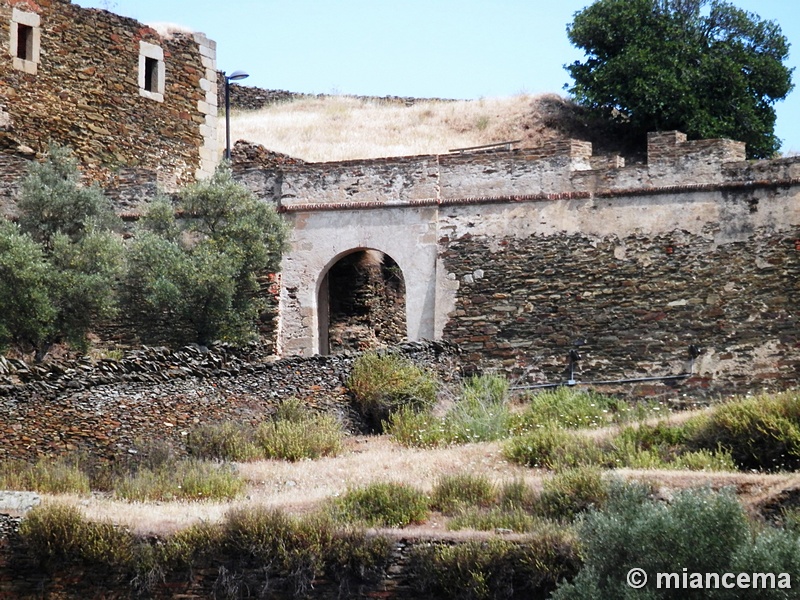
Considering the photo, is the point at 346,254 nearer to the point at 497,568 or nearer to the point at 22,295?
the point at 22,295

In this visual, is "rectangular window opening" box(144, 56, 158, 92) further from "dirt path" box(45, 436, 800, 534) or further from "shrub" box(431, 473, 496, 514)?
"shrub" box(431, 473, 496, 514)

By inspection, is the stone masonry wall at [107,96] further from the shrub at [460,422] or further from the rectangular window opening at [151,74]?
the shrub at [460,422]

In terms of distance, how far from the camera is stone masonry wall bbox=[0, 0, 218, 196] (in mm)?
27891

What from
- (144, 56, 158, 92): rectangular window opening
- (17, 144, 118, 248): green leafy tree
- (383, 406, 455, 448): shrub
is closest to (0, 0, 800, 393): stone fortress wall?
(17, 144, 118, 248): green leafy tree

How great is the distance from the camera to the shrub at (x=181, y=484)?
19312mm

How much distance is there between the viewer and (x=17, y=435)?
20.3 m

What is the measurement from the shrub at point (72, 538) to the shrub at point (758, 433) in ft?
26.2

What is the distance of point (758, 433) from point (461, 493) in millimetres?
4234

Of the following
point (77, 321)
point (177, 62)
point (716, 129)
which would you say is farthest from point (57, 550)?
point (716, 129)

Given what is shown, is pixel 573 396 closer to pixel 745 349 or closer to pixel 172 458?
pixel 745 349

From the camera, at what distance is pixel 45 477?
63.9ft

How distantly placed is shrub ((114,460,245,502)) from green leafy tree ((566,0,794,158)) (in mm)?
19818

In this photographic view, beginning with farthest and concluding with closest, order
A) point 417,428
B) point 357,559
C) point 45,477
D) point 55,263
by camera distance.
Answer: point 55,263 < point 417,428 < point 45,477 < point 357,559

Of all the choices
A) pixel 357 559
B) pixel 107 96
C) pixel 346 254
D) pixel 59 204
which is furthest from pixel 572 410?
pixel 107 96
